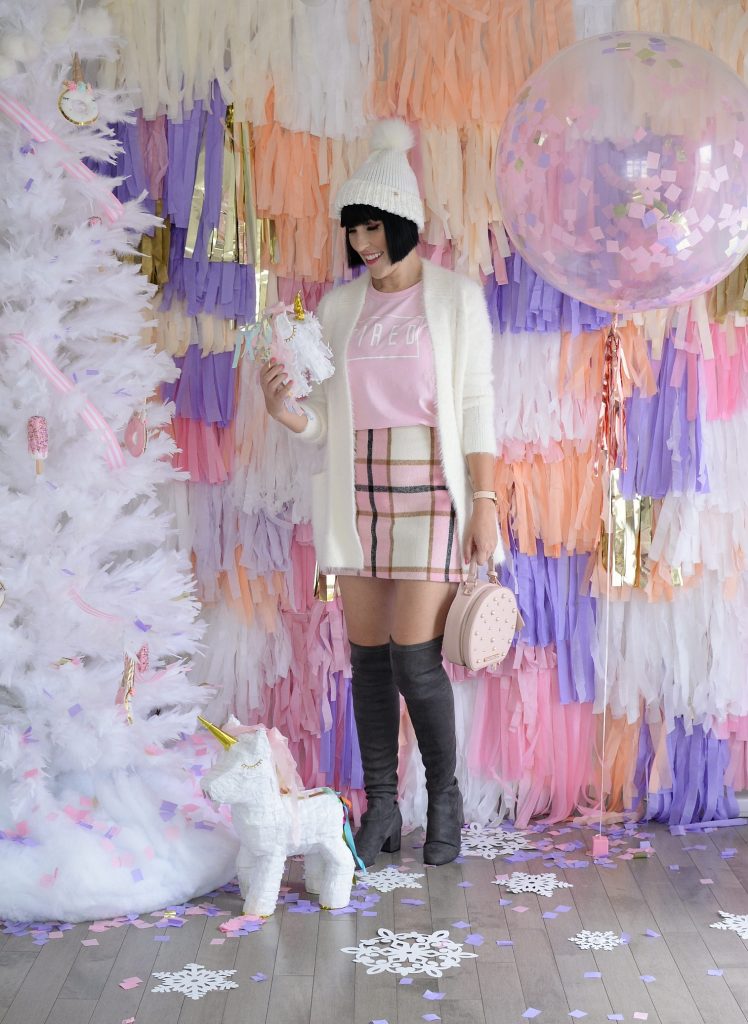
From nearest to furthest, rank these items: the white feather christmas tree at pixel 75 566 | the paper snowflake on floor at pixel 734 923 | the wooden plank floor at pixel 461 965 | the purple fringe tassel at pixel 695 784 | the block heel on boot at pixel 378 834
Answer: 1. the wooden plank floor at pixel 461 965
2. the paper snowflake on floor at pixel 734 923
3. the white feather christmas tree at pixel 75 566
4. the block heel on boot at pixel 378 834
5. the purple fringe tassel at pixel 695 784

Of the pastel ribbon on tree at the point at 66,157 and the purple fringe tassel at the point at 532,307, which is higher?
the pastel ribbon on tree at the point at 66,157

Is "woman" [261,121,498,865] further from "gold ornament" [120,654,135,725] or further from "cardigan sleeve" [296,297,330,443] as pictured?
"gold ornament" [120,654,135,725]

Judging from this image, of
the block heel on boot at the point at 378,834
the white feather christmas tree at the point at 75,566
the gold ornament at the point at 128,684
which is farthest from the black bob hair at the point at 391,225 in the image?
the block heel on boot at the point at 378,834

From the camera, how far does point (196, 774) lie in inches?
113

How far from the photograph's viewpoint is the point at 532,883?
106 inches

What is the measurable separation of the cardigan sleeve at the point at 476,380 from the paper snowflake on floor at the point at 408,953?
96cm

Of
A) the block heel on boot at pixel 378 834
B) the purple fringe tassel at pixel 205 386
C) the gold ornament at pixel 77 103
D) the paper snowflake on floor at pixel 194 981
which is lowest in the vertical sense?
the paper snowflake on floor at pixel 194 981

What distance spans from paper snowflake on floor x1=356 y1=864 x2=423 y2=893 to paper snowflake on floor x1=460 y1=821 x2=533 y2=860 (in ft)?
0.59

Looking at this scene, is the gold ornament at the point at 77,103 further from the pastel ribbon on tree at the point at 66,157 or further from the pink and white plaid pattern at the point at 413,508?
the pink and white plaid pattern at the point at 413,508

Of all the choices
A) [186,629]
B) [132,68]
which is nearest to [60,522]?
[186,629]

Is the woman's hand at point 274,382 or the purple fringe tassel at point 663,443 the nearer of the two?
the woman's hand at point 274,382

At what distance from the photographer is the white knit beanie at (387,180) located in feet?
8.74

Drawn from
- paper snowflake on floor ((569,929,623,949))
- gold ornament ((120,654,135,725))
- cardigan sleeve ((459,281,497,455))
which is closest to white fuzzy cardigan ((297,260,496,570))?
cardigan sleeve ((459,281,497,455))

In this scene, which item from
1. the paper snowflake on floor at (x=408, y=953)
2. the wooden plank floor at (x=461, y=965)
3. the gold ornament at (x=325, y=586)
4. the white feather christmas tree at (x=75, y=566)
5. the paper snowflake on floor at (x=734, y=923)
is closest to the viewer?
the wooden plank floor at (x=461, y=965)
